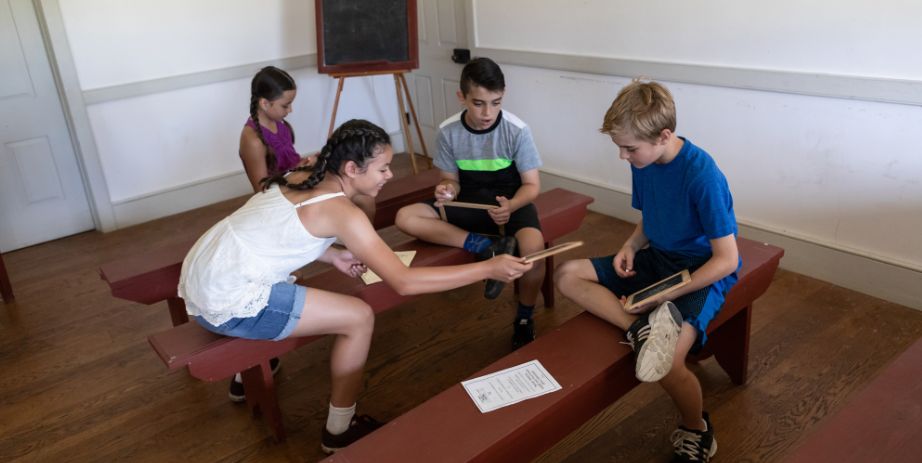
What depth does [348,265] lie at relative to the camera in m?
2.25

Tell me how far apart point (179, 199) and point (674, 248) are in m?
3.31

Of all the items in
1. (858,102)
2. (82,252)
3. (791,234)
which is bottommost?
(82,252)

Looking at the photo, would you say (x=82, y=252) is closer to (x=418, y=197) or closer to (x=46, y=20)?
(x=46, y=20)

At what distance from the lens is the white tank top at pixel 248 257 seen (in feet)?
6.18

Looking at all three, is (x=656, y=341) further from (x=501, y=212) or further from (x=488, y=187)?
(x=488, y=187)

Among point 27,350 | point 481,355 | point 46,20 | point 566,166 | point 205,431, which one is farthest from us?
point 566,166

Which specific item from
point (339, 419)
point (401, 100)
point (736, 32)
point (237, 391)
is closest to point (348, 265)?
point (339, 419)

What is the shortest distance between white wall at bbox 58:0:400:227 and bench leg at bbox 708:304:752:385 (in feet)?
10.7

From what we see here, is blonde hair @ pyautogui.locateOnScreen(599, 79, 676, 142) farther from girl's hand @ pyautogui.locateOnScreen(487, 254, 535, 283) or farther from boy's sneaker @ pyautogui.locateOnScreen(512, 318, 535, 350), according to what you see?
boy's sneaker @ pyautogui.locateOnScreen(512, 318, 535, 350)

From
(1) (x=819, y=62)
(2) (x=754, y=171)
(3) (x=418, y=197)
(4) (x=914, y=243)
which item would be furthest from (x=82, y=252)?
(4) (x=914, y=243)

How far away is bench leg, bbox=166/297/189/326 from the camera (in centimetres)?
260

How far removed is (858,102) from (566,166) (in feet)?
5.28

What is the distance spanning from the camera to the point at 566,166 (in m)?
3.95

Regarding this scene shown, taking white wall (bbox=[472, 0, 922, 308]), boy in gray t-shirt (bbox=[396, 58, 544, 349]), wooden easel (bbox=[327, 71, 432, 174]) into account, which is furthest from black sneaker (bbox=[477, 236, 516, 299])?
wooden easel (bbox=[327, 71, 432, 174])
